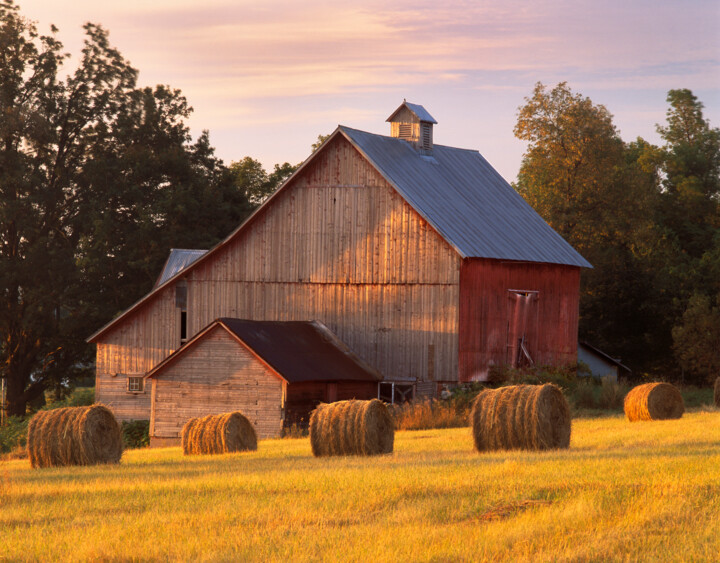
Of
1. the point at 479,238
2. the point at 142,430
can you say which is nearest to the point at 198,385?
the point at 142,430

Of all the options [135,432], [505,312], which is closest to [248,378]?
[135,432]

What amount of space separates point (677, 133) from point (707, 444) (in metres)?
59.2

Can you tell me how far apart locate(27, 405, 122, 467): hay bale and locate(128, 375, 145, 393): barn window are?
802 inches

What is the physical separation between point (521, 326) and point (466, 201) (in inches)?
204

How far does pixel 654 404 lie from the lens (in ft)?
→ 93.9

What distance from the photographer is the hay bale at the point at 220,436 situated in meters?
23.5

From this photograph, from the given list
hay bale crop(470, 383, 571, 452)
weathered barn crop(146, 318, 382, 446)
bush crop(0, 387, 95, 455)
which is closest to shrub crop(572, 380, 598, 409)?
weathered barn crop(146, 318, 382, 446)

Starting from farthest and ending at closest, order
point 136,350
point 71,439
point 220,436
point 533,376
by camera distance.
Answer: point 136,350
point 533,376
point 220,436
point 71,439

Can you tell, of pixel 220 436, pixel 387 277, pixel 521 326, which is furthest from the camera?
pixel 521 326

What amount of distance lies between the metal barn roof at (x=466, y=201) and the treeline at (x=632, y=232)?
11.2 m

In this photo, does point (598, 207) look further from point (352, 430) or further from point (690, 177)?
point (352, 430)

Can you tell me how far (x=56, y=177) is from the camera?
5575 cm

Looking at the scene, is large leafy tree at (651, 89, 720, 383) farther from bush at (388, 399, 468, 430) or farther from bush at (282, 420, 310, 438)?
bush at (282, 420, 310, 438)

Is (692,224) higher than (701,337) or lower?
higher
